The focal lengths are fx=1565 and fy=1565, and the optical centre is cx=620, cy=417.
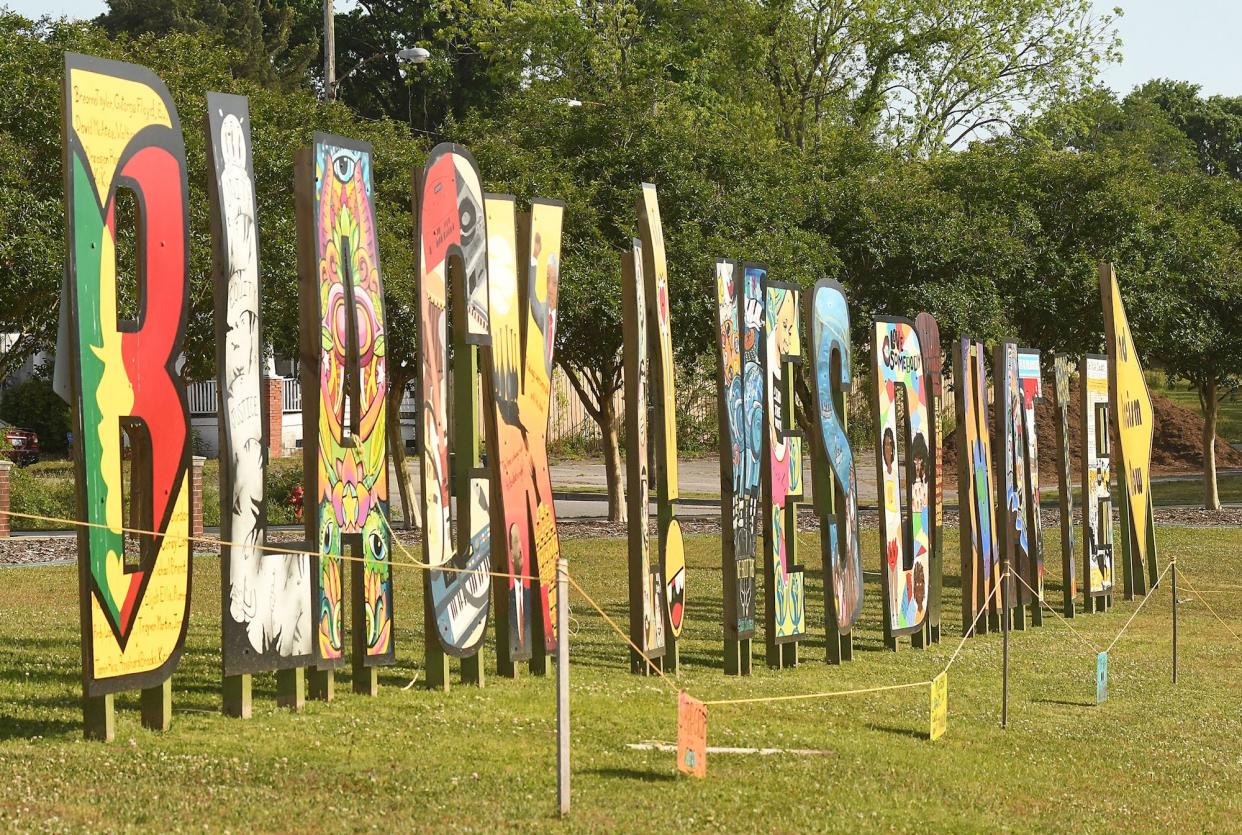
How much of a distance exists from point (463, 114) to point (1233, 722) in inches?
1663

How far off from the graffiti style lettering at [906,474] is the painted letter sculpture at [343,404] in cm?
534

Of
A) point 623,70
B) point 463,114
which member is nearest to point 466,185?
point 623,70

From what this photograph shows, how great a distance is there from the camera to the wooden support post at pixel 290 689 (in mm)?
9281

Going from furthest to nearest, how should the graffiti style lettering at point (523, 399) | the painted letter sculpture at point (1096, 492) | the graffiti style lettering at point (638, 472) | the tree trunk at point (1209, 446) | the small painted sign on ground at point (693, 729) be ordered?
the tree trunk at point (1209, 446)
the painted letter sculpture at point (1096, 492)
the graffiti style lettering at point (638, 472)
the graffiti style lettering at point (523, 399)
the small painted sign on ground at point (693, 729)

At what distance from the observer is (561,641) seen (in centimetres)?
724

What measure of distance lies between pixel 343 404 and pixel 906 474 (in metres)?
6.37

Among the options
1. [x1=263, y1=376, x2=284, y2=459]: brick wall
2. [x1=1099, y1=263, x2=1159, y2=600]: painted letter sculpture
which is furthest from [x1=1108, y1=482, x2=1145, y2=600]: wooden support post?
[x1=263, y1=376, x2=284, y2=459]: brick wall

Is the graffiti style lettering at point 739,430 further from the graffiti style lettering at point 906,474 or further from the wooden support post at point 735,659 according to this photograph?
the graffiti style lettering at point 906,474

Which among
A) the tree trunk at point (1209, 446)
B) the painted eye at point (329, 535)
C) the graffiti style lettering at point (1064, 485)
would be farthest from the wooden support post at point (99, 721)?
the tree trunk at point (1209, 446)

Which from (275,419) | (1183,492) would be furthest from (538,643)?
(1183,492)

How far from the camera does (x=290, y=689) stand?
931cm

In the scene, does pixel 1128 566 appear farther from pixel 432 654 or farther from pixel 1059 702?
pixel 432 654

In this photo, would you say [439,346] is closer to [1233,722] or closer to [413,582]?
[1233,722]

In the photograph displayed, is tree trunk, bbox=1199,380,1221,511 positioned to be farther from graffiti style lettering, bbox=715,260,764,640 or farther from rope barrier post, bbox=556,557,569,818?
rope barrier post, bbox=556,557,569,818
